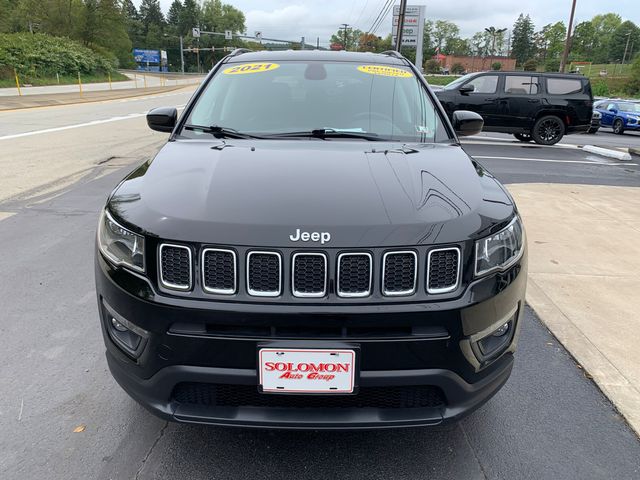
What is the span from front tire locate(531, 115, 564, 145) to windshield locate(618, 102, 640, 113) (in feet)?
32.5

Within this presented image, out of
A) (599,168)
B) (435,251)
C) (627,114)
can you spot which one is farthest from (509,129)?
(435,251)

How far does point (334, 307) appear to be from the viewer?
5.95 ft

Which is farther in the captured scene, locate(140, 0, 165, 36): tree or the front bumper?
locate(140, 0, 165, 36): tree

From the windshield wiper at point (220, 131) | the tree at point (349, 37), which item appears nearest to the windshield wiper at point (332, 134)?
the windshield wiper at point (220, 131)

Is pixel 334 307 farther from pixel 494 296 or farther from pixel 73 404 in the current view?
pixel 73 404

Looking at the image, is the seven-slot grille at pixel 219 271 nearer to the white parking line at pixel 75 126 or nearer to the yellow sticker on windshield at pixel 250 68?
the yellow sticker on windshield at pixel 250 68

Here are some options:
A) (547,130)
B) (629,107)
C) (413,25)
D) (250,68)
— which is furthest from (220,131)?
(413,25)

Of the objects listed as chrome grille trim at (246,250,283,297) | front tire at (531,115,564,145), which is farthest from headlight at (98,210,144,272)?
front tire at (531,115,564,145)

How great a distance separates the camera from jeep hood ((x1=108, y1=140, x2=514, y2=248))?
1.87m

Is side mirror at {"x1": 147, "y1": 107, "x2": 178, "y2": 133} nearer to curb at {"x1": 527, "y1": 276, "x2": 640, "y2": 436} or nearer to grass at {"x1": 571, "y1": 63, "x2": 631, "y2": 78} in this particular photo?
curb at {"x1": 527, "y1": 276, "x2": 640, "y2": 436}

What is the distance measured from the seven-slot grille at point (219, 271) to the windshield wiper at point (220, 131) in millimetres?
1237

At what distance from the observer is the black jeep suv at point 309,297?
182 cm

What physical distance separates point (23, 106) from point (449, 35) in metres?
140

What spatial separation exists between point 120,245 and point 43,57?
4529cm
